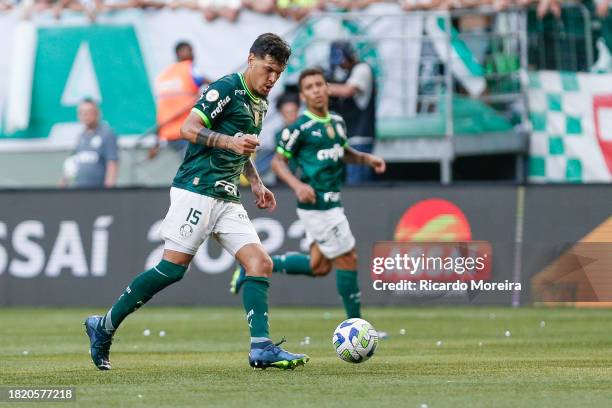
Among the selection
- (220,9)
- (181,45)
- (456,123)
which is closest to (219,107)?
(181,45)

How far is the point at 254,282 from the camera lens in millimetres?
9469

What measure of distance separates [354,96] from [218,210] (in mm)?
8415

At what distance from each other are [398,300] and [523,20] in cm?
459

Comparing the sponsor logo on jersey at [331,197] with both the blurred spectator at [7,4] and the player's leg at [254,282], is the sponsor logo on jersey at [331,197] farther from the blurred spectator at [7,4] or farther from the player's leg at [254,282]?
the blurred spectator at [7,4]

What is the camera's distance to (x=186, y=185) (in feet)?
31.1

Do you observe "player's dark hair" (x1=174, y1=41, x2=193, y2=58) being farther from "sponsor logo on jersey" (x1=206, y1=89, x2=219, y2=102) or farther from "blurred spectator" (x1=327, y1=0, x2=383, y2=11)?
"sponsor logo on jersey" (x1=206, y1=89, x2=219, y2=102)

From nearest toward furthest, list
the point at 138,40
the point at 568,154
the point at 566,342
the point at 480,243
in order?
the point at 566,342 → the point at 480,243 → the point at 568,154 → the point at 138,40

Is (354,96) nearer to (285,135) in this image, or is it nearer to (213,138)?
(285,135)

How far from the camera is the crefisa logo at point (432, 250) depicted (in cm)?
1131

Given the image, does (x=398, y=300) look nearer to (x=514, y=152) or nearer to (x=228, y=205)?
(x=514, y=152)

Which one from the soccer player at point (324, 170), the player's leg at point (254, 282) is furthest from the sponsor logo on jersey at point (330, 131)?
the player's leg at point (254, 282)

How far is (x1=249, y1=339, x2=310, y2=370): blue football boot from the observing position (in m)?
9.22

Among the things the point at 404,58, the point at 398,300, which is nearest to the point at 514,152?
the point at 404,58

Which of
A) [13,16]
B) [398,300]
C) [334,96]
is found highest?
[13,16]
